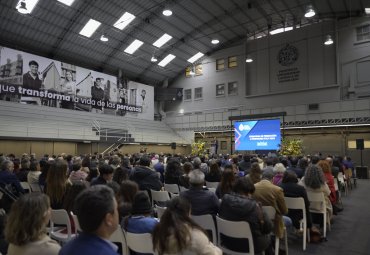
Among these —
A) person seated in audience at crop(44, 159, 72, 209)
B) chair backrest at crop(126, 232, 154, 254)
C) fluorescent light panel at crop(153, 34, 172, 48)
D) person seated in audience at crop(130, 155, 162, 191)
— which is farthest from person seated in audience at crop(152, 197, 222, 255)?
fluorescent light panel at crop(153, 34, 172, 48)

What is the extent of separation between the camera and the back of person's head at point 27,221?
1794 millimetres

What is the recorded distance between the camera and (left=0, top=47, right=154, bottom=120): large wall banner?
17.5 meters

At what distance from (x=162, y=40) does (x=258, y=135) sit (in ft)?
33.8

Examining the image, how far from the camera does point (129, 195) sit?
11.3ft

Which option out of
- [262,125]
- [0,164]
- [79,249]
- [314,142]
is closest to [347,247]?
[79,249]

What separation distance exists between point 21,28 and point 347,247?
18984 mm

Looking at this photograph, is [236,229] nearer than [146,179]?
Yes

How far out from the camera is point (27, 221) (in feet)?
5.93

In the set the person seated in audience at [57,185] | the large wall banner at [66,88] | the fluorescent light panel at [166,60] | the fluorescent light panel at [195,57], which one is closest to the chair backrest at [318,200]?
the person seated in audience at [57,185]

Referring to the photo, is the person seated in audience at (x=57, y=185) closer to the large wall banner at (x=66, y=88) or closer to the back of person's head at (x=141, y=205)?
the back of person's head at (x=141, y=205)

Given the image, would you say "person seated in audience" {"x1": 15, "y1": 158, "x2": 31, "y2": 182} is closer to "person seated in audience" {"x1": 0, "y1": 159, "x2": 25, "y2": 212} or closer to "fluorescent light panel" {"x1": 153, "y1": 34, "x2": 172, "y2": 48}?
"person seated in audience" {"x1": 0, "y1": 159, "x2": 25, "y2": 212}

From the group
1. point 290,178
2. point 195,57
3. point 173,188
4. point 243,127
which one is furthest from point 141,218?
point 195,57

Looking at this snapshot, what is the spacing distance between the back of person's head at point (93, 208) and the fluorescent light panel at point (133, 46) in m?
20.8

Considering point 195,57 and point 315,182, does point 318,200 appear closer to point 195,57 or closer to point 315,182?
point 315,182
